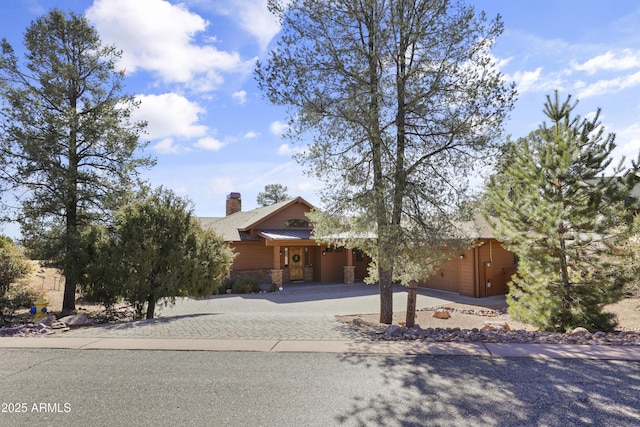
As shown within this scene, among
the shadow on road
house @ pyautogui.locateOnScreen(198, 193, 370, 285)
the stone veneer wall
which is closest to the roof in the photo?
A: house @ pyautogui.locateOnScreen(198, 193, 370, 285)

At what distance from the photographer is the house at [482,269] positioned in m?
16.5

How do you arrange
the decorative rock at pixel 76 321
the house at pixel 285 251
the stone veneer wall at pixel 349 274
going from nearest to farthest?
the decorative rock at pixel 76 321
the house at pixel 285 251
the stone veneer wall at pixel 349 274

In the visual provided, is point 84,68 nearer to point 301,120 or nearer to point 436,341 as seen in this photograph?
point 301,120

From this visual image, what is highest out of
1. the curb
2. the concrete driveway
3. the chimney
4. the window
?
the chimney

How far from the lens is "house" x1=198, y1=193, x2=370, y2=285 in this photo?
66.0 feet

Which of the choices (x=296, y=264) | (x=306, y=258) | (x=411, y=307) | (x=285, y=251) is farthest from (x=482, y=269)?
(x=285, y=251)

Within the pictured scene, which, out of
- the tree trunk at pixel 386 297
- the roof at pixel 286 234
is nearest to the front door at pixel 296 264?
the roof at pixel 286 234

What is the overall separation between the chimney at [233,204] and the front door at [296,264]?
10065 mm

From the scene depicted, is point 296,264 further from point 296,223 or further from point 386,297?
point 386,297

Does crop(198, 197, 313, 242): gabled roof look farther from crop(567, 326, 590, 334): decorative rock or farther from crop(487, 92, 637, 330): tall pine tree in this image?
crop(567, 326, 590, 334): decorative rock

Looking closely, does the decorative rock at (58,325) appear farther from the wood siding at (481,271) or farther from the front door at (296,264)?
the wood siding at (481,271)

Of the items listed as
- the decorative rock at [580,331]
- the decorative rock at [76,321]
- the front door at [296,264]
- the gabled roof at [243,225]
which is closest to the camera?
the decorative rock at [580,331]

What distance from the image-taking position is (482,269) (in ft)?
54.6

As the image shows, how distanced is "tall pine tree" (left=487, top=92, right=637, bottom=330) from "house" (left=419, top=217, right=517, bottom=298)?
6956mm
